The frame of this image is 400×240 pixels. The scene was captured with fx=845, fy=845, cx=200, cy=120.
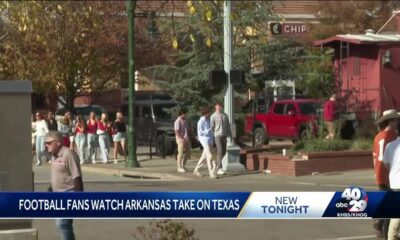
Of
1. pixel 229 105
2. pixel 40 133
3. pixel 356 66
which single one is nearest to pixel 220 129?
pixel 229 105

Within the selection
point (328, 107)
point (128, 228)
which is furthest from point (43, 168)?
point (128, 228)

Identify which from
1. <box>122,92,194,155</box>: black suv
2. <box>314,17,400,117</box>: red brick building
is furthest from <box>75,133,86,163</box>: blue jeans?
<box>314,17,400,117</box>: red brick building

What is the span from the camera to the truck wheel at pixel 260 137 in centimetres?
3216

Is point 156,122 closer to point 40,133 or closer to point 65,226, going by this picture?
point 40,133

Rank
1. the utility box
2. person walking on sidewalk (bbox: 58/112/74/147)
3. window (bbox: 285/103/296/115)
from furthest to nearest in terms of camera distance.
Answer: window (bbox: 285/103/296/115) → person walking on sidewalk (bbox: 58/112/74/147) → the utility box

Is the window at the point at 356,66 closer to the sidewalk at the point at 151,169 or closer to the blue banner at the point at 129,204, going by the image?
the sidewalk at the point at 151,169

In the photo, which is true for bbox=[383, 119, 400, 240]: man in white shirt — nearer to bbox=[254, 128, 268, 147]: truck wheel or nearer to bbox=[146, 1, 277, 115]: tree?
bbox=[146, 1, 277, 115]: tree

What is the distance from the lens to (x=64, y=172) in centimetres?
921

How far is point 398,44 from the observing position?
27328 millimetres

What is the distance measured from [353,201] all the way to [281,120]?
2366cm

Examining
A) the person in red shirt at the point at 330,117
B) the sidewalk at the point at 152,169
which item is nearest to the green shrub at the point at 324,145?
the person in red shirt at the point at 330,117

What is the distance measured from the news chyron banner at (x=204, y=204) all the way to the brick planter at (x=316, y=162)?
13.3 m

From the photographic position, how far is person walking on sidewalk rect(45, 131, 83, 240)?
913 centimetres

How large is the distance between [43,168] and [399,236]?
17923 mm
